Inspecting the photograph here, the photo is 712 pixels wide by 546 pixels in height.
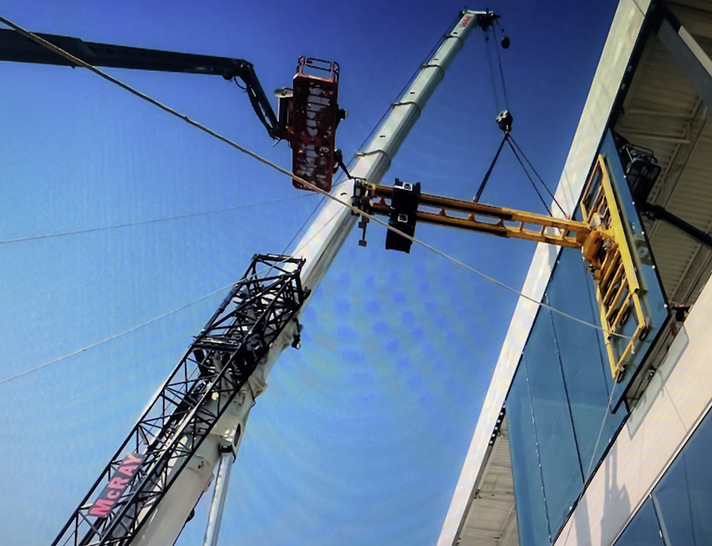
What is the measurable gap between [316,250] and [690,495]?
29.7 feet

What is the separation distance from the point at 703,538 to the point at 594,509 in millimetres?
4335

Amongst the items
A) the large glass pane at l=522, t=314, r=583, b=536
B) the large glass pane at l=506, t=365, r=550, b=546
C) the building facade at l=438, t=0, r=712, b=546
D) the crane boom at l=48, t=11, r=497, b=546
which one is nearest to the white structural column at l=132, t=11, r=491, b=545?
the crane boom at l=48, t=11, r=497, b=546

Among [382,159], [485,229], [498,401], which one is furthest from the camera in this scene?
[498,401]

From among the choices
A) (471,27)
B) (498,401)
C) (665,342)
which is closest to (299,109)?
(665,342)

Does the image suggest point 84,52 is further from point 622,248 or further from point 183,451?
point 622,248

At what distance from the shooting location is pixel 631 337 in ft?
41.3

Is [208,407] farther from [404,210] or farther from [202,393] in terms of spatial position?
[404,210]

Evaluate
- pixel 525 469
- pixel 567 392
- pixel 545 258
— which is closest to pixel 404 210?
pixel 567 392

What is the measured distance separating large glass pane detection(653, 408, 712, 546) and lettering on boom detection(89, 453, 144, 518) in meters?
8.89

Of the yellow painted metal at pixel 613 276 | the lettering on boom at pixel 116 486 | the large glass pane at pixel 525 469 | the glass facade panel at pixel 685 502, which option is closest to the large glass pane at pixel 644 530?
the glass facade panel at pixel 685 502

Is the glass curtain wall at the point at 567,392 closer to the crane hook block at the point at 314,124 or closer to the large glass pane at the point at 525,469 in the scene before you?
the large glass pane at the point at 525,469

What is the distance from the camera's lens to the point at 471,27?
2936cm

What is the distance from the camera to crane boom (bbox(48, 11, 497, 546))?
9.73m

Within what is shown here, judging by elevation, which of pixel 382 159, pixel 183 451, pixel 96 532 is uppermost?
pixel 382 159
